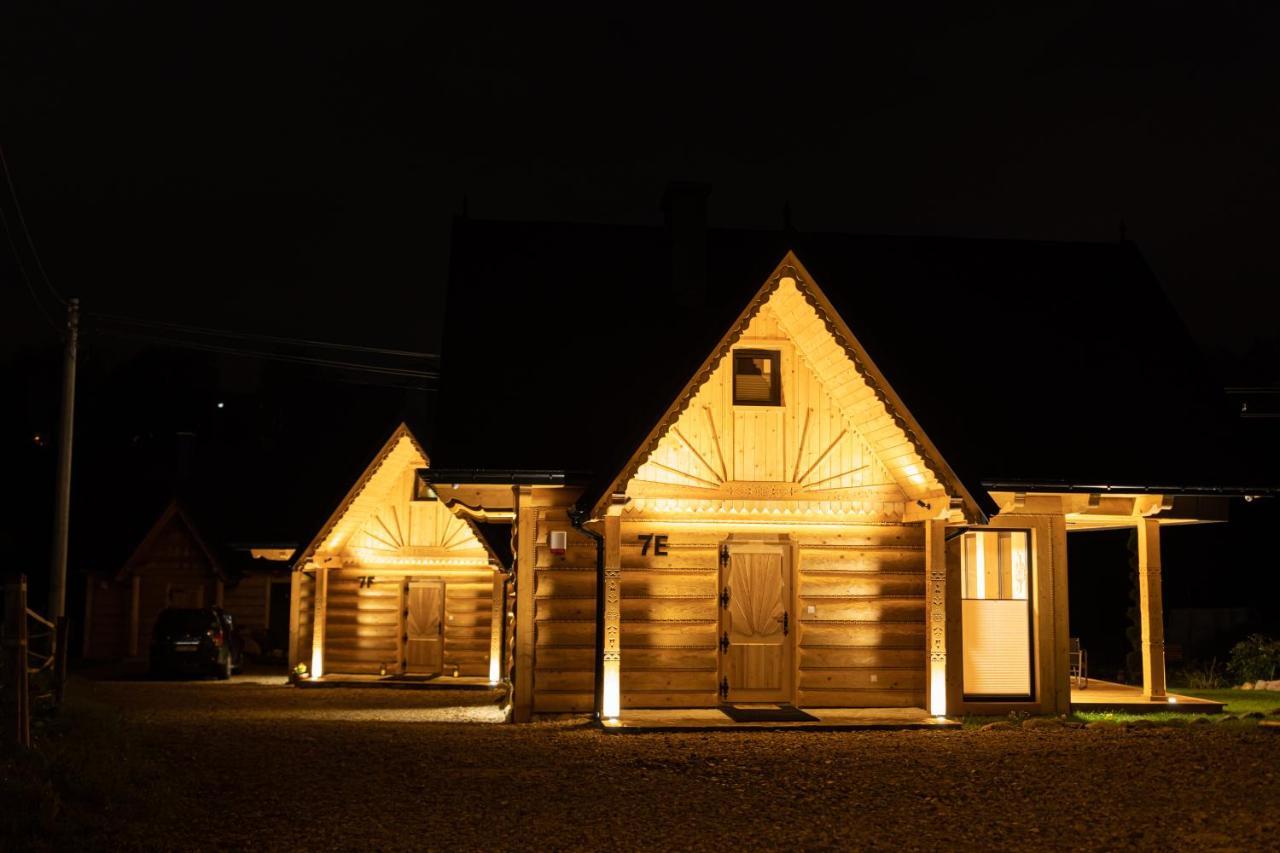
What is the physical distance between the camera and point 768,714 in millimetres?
17859

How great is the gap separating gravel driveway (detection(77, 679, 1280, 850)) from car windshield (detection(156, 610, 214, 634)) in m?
14.5

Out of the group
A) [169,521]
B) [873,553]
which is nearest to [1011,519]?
[873,553]

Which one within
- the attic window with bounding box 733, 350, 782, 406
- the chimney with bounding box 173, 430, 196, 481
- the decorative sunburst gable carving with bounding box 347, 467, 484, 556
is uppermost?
the chimney with bounding box 173, 430, 196, 481

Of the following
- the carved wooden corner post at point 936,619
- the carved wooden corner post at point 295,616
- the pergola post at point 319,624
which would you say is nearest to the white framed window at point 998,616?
the carved wooden corner post at point 936,619

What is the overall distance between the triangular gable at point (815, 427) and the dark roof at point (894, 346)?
210 mm

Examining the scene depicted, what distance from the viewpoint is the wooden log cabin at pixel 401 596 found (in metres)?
29.5

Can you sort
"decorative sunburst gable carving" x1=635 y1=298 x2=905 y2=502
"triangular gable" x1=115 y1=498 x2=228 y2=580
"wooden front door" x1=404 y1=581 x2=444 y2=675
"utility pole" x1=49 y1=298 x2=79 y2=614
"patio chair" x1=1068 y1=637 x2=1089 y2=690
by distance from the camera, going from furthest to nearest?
1. "triangular gable" x1=115 y1=498 x2=228 y2=580
2. "wooden front door" x1=404 y1=581 x2=444 y2=675
3. "utility pole" x1=49 y1=298 x2=79 y2=614
4. "patio chair" x1=1068 y1=637 x2=1089 y2=690
5. "decorative sunburst gable carving" x1=635 y1=298 x2=905 y2=502

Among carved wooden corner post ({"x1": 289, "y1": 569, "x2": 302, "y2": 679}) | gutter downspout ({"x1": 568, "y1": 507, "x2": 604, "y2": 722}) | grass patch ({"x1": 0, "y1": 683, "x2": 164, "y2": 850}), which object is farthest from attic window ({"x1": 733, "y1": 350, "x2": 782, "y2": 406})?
carved wooden corner post ({"x1": 289, "y1": 569, "x2": 302, "y2": 679})

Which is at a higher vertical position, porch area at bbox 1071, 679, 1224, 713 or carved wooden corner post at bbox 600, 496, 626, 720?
carved wooden corner post at bbox 600, 496, 626, 720

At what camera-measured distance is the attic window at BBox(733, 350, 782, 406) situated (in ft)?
61.6

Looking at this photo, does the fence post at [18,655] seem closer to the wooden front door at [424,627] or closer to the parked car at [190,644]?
the wooden front door at [424,627]

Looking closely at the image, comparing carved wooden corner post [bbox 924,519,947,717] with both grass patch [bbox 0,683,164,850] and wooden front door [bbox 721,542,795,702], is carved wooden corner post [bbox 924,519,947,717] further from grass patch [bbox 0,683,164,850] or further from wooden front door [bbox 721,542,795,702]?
grass patch [bbox 0,683,164,850]

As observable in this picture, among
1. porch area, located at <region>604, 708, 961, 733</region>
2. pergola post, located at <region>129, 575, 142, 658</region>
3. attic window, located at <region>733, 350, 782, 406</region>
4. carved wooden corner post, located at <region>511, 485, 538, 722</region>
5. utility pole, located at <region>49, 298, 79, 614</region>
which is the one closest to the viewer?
porch area, located at <region>604, 708, 961, 733</region>

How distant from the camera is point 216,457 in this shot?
46812 millimetres
